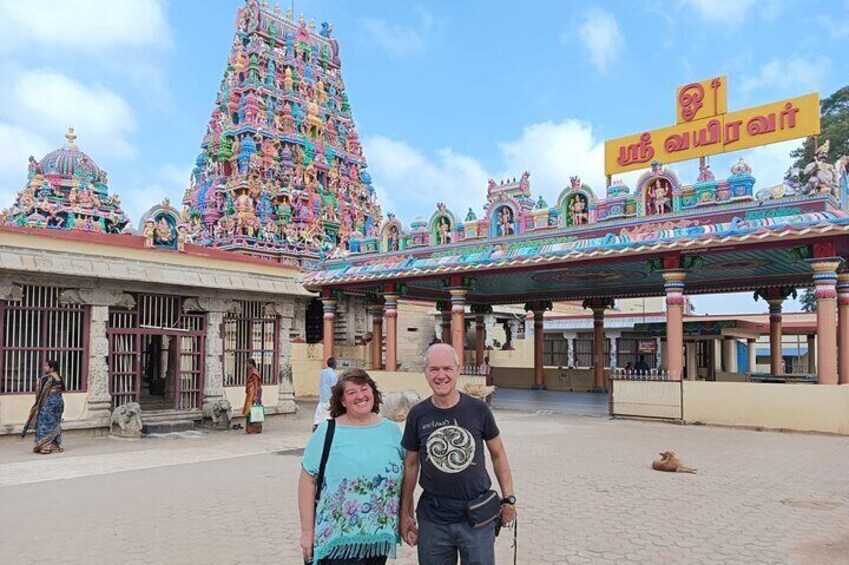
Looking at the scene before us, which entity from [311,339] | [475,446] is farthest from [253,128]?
[475,446]

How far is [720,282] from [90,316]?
1759 cm

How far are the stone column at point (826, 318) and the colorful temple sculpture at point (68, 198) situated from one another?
2662 centimetres

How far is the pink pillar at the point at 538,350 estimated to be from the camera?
26.5 meters

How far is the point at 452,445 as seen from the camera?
3477 mm

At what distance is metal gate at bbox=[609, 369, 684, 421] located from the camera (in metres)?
15.5

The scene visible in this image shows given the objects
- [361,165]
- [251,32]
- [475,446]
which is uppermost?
[251,32]

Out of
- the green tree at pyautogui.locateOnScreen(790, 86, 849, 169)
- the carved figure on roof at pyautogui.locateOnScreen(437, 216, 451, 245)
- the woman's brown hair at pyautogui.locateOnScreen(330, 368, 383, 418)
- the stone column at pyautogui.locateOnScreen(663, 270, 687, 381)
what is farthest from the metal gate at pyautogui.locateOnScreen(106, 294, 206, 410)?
the green tree at pyautogui.locateOnScreen(790, 86, 849, 169)

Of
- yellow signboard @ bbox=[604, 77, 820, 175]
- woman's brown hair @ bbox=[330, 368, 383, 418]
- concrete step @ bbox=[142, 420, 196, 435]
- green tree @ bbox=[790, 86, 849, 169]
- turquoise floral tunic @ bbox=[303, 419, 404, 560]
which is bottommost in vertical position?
concrete step @ bbox=[142, 420, 196, 435]

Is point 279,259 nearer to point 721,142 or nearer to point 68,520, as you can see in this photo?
point 721,142

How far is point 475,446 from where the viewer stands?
349 centimetres

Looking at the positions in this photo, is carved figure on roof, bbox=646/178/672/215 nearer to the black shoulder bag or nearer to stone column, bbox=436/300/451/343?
stone column, bbox=436/300/451/343

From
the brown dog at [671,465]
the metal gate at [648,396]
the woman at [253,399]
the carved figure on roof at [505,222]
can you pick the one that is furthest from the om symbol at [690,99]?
the woman at [253,399]

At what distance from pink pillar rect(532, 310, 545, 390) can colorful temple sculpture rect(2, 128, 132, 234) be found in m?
18.0

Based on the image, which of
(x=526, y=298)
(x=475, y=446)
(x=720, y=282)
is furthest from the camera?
(x=526, y=298)
